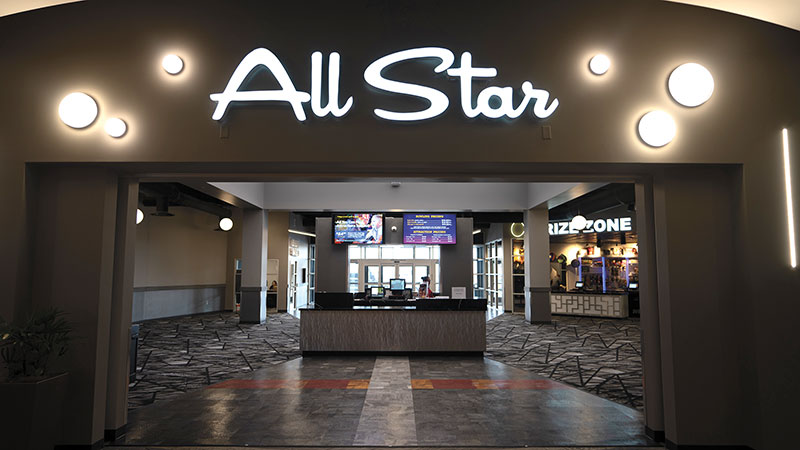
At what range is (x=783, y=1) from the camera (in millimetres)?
3566

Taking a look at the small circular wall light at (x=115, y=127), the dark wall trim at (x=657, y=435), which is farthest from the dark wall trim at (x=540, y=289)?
the small circular wall light at (x=115, y=127)

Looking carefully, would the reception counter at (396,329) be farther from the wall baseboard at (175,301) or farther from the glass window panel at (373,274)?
the glass window panel at (373,274)

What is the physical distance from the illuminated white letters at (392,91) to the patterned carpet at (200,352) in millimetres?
3687

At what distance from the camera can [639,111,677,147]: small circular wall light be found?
12.7 feet

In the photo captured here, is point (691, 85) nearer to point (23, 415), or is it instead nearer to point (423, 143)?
point (423, 143)

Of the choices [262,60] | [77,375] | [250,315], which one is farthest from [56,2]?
[250,315]

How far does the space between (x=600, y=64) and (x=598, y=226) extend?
41.6ft

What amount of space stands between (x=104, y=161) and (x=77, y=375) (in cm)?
176

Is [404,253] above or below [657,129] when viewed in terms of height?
below

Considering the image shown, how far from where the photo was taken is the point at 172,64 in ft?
13.0

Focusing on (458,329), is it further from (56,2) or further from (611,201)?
(56,2)

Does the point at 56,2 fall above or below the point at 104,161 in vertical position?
above

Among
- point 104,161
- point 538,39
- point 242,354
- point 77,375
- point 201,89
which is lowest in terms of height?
point 242,354

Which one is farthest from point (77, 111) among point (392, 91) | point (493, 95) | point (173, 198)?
point (173, 198)
